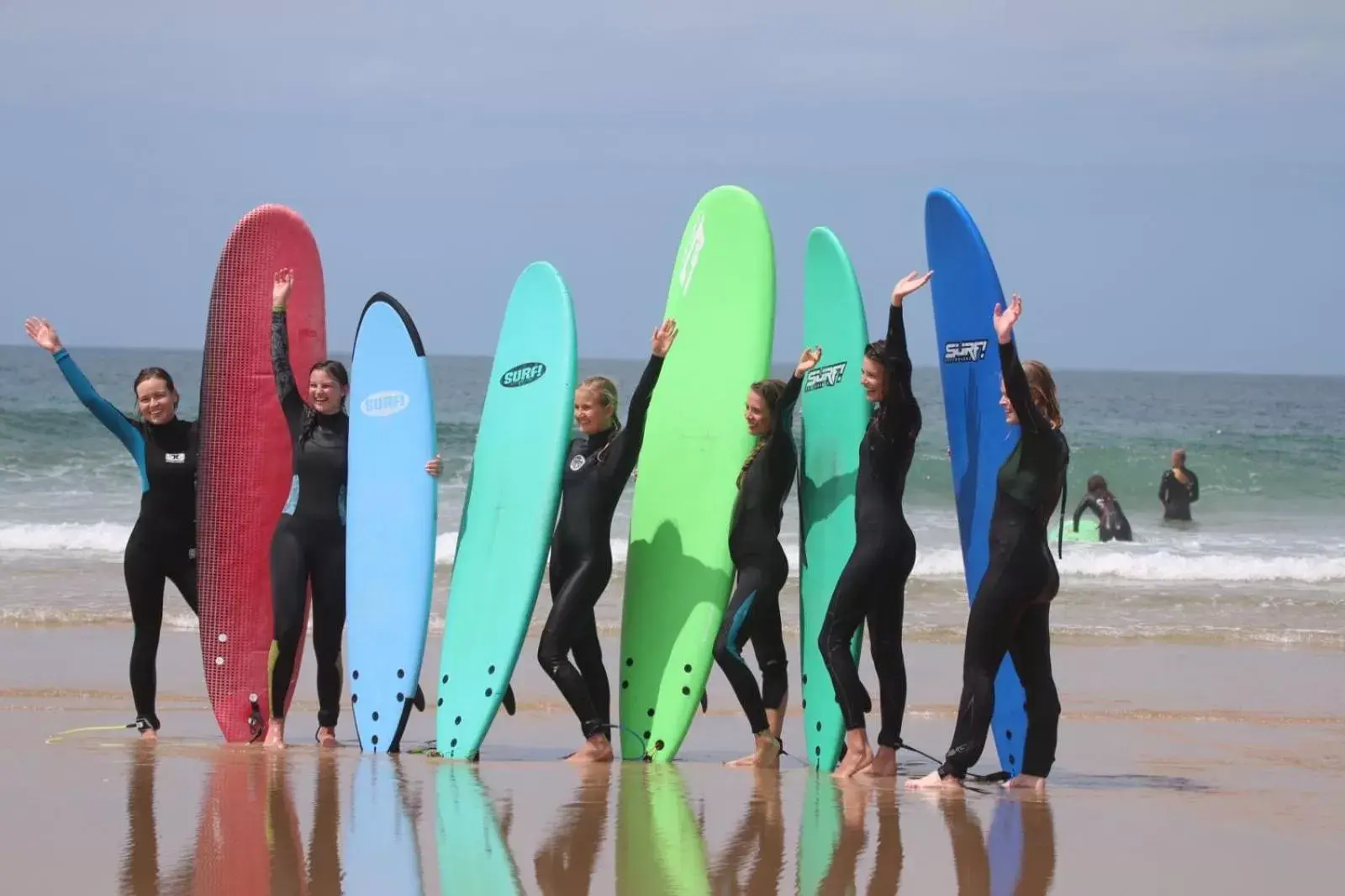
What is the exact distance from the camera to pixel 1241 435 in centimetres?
3562

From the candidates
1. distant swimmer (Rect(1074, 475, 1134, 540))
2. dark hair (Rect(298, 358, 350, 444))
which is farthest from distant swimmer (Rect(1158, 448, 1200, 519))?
dark hair (Rect(298, 358, 350, 444))

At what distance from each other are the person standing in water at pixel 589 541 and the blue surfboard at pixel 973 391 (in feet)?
3.43

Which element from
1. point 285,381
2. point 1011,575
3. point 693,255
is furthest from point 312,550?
point 1011,575

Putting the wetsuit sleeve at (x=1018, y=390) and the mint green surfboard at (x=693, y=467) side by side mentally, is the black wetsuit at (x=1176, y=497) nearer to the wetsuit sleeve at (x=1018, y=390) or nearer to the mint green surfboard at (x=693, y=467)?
the mint green surfboard at (x=693, y=467)

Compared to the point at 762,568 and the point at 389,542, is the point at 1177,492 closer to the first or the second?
the point at 762,568

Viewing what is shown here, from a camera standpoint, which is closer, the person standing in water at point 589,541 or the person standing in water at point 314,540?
the person standing in water at point 589,541

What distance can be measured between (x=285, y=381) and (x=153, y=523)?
75 cm

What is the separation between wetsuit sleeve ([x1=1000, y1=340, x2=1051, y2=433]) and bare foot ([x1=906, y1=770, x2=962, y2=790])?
1128 millimetres

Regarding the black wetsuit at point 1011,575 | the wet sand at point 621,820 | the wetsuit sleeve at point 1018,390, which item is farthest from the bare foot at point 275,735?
the wetsuit sleeve at point 1018,390

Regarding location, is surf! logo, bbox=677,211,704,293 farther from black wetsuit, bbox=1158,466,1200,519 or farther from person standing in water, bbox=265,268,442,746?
black wetsuit, bbox=1158,466,1200,519

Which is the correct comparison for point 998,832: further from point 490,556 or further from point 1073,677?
point 1073,677

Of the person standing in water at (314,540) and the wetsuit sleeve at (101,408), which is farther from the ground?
the wetsuit sleeve at (101,408)

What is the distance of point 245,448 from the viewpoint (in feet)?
21.6

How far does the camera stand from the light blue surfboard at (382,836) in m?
3.95
